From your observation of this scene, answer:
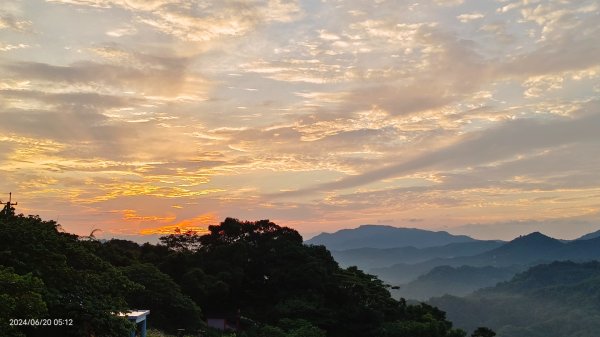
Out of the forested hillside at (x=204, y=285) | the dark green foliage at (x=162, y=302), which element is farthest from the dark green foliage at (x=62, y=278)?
the dark green foliage at (x=162, y=302)

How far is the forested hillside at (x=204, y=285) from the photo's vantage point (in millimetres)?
16062

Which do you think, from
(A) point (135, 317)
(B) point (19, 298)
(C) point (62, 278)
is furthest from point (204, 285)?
(B) point (19, 298)

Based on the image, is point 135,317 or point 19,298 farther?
point 135,317

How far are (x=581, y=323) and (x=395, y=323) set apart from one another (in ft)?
510

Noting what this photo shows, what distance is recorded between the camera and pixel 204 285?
4081 cm

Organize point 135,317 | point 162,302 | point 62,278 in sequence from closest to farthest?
point 62,278, point 135,317, point 162,302

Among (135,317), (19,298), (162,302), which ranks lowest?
(162,302)

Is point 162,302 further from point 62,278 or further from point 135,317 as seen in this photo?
point 62,278

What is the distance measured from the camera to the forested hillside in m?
16.1

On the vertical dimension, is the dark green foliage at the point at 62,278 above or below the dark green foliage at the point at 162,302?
above

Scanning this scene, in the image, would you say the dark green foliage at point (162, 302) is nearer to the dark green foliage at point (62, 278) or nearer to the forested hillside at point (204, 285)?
the forested hillside at point (204, 285)

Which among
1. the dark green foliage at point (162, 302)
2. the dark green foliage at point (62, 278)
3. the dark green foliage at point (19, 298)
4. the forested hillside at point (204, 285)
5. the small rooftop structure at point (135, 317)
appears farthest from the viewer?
the dark green foliage at point (162, 302)

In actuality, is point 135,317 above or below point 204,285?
above

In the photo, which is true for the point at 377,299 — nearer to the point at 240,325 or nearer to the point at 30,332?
the point at 240,325
